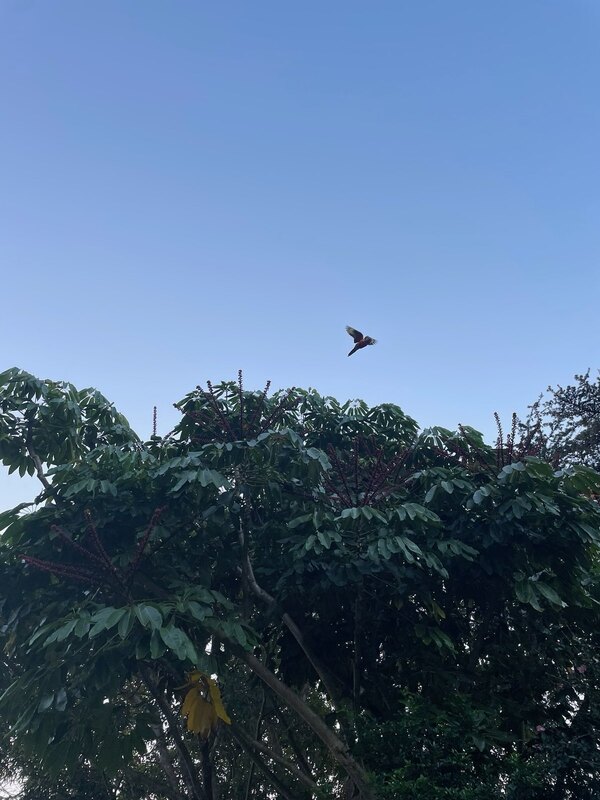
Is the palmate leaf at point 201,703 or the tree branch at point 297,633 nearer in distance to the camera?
the palmate leaf at point 201,703

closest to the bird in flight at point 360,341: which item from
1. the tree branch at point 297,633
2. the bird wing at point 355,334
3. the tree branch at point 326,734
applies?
the bird wing at point 355,334

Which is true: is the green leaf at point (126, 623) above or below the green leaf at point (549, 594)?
above

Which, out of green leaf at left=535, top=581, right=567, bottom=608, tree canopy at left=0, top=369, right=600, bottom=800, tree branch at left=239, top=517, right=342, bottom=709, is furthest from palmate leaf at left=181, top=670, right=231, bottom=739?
green leaf at left=535, top=581, right=567, bottom=608

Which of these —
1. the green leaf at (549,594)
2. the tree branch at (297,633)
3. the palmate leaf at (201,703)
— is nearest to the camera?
the green leaf at (549,594)

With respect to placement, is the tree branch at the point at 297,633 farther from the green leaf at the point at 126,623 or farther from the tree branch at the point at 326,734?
the green leaf at the point at 126,623

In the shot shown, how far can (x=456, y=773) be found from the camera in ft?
18.8

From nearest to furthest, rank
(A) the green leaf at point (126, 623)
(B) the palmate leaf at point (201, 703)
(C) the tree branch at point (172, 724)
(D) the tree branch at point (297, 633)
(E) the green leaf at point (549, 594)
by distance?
(A) the green leaf at point (126, 623)
(E) the green leaf at point (549, 594)
(B) the palmate leaf at point (201, 703)
(C) the tree branch at point (172, 724)
(D) the tree branch at point (297, 633)

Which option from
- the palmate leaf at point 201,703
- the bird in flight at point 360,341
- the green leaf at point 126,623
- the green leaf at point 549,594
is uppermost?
the bird in flight at point 360,341

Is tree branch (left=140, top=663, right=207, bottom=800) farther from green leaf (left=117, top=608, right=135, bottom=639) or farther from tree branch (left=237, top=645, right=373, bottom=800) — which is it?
green leaf (left=117, top=608, right=135, bottom=639)

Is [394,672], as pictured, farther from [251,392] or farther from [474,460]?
[251,392]

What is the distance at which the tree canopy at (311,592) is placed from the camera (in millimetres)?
6023

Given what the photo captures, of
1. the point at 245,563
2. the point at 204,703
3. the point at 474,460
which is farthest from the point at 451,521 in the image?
the point at 204,703

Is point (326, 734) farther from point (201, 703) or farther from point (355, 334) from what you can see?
point (355, 334)

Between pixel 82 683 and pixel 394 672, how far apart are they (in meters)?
2.91
